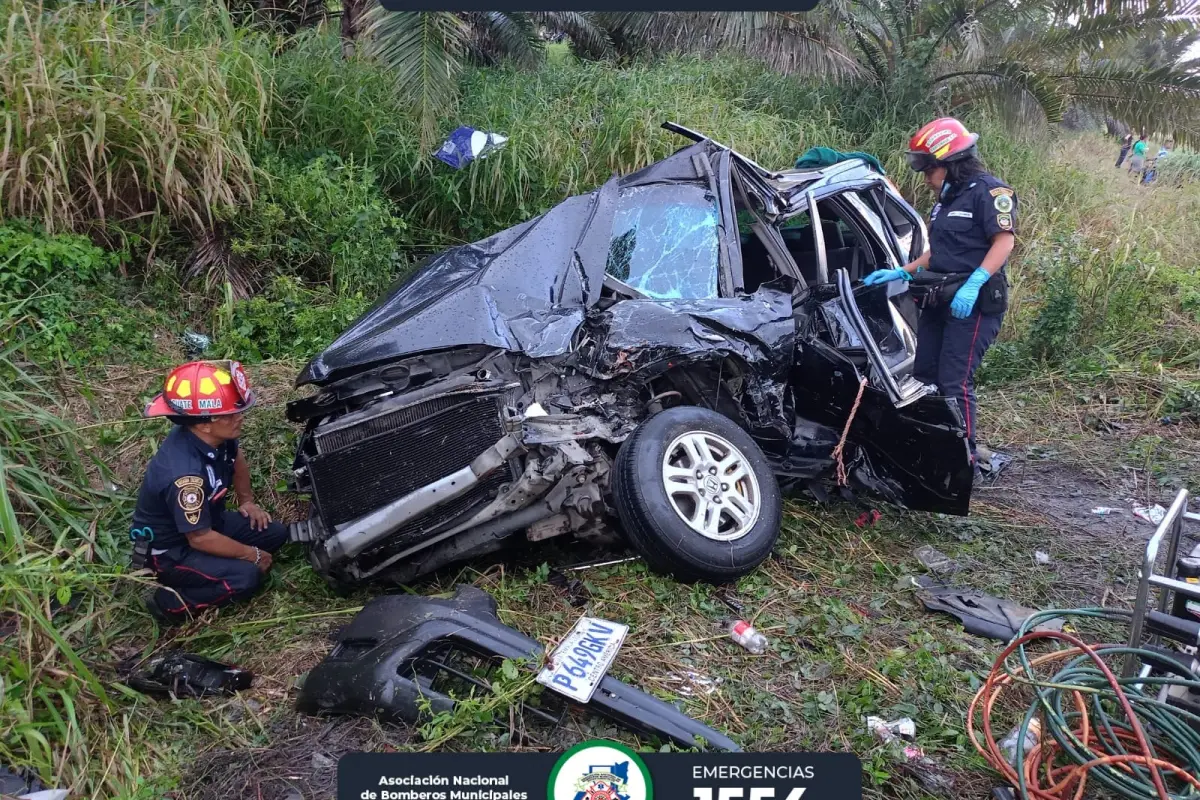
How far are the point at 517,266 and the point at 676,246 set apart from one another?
2.72ft

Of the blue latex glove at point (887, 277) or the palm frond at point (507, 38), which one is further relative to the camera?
the palm frond at point (507, 38)

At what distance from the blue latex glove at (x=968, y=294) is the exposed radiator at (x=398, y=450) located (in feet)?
8.12

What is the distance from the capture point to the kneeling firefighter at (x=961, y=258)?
389 centimetres

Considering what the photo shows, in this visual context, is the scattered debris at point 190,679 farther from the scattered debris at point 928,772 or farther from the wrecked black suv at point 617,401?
the scattered debris at point 928,772

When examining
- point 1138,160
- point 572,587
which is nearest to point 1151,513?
point 572,587

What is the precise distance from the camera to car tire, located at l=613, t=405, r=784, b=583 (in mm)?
2869

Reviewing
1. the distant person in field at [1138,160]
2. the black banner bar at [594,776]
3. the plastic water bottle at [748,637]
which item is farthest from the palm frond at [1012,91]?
the black banner bar at [594,776]

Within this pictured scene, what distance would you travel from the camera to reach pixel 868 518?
378 centimetres

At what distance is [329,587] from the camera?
124 inches

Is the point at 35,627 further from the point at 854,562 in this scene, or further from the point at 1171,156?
the point at 1171,156

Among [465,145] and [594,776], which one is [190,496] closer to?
[594,776]

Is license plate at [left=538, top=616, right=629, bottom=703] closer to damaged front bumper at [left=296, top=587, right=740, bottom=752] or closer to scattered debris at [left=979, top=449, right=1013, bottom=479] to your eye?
damaged front bumper at [left=296, top=587, right=740, bottom=752]

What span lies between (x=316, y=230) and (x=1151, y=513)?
522cm

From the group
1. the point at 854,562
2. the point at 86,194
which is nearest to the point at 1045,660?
the point at 854,562
